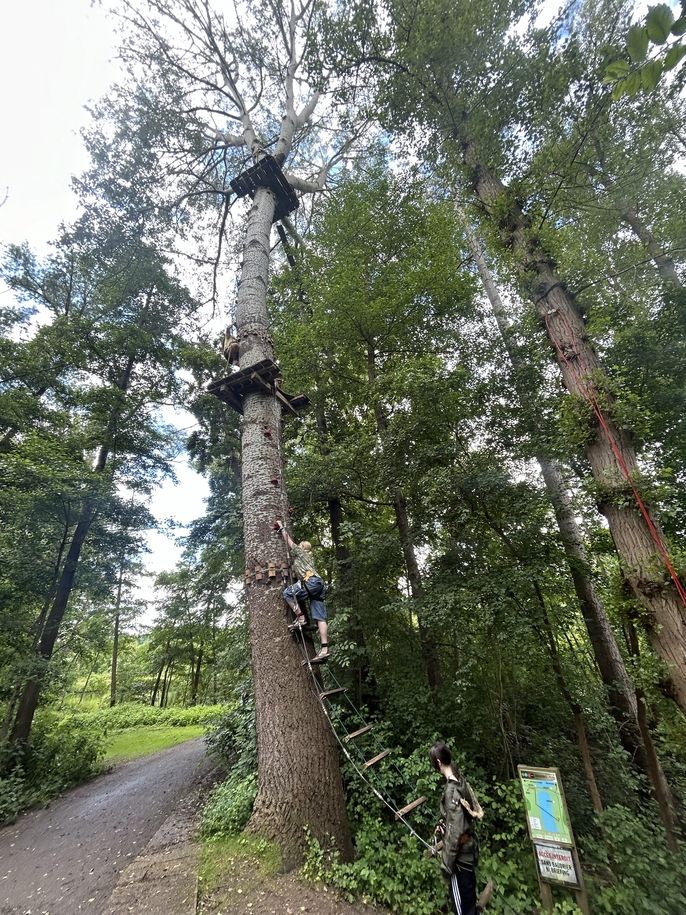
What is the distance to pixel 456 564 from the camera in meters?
4.98

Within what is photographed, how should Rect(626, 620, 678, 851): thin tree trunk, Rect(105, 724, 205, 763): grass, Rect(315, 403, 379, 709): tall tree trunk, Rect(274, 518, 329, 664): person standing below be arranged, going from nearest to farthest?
1. Rect(626, 620, 678, 851): thin tree trunk
2. Rect(274, 518, 329, 664): person standing below
3. Rect(315, 403, 379, 709): tall tree trunk
4. Rect(105, 724, 205, 763): grass

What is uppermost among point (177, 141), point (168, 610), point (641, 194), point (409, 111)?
point (177, 141)

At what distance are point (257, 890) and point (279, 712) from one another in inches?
45.4

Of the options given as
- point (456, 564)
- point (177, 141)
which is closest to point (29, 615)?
point (456, 564)

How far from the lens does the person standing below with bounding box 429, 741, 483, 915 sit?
2775 millimetres

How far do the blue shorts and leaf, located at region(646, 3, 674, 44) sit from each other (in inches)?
164

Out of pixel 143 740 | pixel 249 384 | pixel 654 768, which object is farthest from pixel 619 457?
pixel 143 740

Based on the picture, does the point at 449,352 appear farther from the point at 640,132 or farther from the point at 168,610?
the point at 168,610

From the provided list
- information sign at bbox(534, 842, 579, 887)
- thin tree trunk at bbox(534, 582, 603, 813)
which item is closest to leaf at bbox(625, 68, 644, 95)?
thin tree trunk at bbox(534, 582, 603, 813)

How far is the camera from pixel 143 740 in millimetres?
13008

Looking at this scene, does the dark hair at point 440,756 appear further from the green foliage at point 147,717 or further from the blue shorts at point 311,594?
the green foliage at point 147,717

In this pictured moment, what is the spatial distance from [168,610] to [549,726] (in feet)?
38.2

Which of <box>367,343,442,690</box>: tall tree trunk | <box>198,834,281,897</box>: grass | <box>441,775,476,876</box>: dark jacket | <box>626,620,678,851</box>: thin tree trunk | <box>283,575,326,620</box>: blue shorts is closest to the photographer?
<box>441,775,476,876</box>: dark jacket

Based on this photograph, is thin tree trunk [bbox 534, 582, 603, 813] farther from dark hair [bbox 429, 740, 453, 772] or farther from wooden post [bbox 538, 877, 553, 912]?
dark hair [bbox 429, 740, 453, 772]
